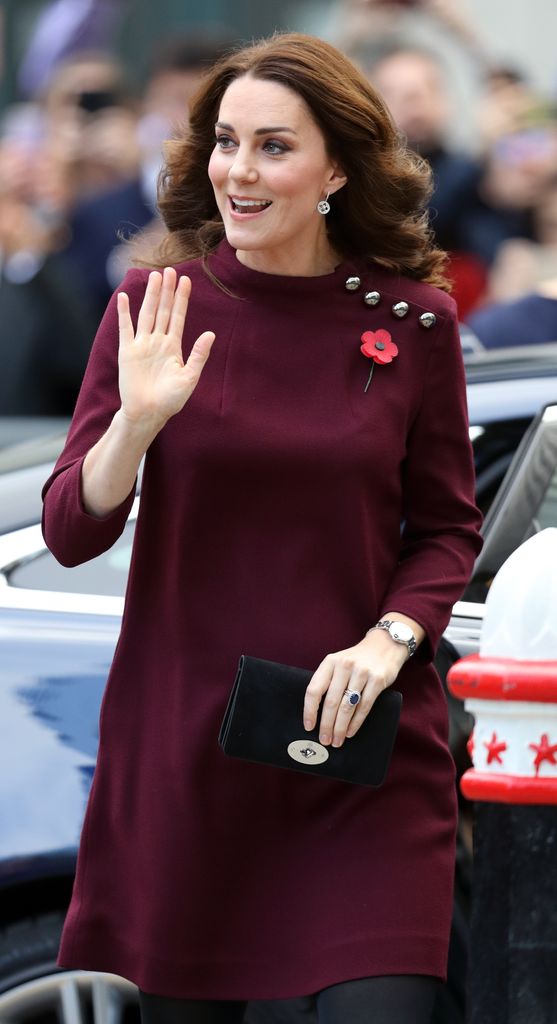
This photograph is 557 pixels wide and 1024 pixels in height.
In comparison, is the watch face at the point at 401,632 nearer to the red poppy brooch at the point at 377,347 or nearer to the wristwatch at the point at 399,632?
the wristwatch at the point at 399,632

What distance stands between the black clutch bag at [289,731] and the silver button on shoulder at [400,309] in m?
0.54

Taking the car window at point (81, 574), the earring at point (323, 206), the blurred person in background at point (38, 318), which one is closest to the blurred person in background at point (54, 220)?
the blurred person in background at point (38, 318)

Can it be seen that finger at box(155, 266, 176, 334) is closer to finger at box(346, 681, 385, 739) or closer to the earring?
the earring

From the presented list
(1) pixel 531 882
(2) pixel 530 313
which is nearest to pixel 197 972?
(1) pixel 531 882

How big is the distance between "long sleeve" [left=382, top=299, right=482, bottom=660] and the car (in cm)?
41

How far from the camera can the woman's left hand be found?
2.49 meters

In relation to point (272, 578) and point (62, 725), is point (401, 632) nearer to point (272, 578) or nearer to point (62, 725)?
point (272, 578)

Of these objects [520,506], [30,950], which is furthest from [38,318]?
[30,950]

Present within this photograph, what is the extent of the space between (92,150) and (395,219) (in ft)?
16.6

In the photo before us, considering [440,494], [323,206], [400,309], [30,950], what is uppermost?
[323,206]

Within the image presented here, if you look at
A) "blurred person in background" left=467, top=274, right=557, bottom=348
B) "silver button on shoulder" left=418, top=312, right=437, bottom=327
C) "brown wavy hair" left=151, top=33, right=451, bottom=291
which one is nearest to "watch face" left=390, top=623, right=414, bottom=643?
"silver button on shoulder" left=418, top=312, right=437, bottom=327

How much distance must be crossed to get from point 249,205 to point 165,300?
0.21 m

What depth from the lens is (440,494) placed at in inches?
106

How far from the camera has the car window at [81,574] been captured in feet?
10.7
